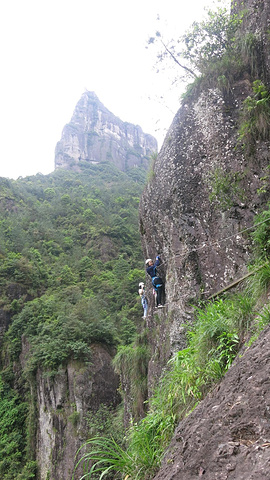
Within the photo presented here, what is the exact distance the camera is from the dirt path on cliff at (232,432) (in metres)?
1.72

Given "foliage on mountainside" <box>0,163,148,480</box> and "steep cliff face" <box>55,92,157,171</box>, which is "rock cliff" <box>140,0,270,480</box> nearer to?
"foliage on mountainside" <box>0,163,148,480</box>

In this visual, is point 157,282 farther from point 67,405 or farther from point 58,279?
point 58,279

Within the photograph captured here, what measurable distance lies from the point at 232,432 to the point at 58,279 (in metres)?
28.2

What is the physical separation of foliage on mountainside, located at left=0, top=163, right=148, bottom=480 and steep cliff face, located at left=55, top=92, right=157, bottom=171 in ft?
108

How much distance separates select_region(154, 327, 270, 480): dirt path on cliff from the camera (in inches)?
Result: 67.7

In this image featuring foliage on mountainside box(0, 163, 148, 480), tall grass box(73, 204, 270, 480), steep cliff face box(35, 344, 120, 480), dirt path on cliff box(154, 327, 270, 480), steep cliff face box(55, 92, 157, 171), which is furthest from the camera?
steep cliff face box(55, 92, 157, 171)

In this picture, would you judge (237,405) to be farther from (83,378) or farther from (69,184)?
(69,184)

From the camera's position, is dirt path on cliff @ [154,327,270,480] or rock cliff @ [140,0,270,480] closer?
dirt path on cliff @ [154,327,270,480]

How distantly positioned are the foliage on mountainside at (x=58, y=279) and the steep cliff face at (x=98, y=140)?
108ft

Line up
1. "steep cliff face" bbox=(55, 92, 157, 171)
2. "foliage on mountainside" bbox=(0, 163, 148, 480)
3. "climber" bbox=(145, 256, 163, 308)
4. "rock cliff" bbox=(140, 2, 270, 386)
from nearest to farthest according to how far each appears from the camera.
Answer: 1. "rock cliff" bbox=(140, 2, 270, 386)
2. "climber" bbox=(145, 256, 163, 308)
3. "foliage on mountainside" bbox=(0, 163, 148, 480)
4. "steep cliff face" bbox=(55, 92, 157, 171)

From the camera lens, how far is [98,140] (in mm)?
92750

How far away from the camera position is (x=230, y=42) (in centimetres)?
753

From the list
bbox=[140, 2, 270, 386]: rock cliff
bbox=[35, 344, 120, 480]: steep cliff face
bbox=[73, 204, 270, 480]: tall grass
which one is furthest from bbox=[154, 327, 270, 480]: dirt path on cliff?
bbox=[35, 344, 120, 480]: steep cliff face

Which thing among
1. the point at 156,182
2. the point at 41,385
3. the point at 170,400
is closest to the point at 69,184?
the point at 41,385
